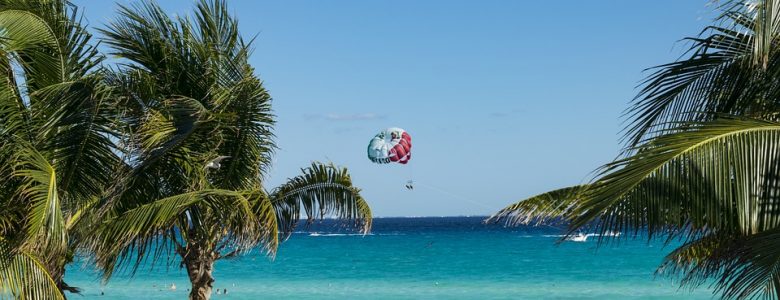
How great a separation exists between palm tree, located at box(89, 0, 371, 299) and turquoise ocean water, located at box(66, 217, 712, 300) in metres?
11.8

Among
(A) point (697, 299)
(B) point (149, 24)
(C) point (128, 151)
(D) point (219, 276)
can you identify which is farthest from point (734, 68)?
(D) point (219, 276)

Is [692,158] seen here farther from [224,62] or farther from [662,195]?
[224,62]

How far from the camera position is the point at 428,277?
123 feet

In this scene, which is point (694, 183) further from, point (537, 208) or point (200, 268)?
point (200, 268)

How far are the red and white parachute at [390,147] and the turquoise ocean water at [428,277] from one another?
4.75m

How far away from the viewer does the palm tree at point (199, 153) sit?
356 inches

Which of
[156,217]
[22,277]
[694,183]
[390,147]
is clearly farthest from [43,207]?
[390,147]

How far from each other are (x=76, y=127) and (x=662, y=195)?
5536mm

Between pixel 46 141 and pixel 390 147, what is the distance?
416 inches

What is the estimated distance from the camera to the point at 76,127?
29.2 ft

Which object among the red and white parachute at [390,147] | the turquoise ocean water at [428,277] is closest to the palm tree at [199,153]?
the red and white parachute at [390,147]

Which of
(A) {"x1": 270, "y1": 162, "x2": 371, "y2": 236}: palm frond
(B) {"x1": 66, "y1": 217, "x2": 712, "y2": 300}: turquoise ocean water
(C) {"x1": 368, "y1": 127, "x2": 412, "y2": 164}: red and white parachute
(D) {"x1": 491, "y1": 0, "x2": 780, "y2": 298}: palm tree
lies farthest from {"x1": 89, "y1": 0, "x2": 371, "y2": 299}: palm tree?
(B) {"x1": 66, "y1": 217, "x2": 712, "y2": 300}: turquoise ocean water

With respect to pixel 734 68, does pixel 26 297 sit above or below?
below

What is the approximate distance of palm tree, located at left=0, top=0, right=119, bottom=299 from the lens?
8.03 metres
